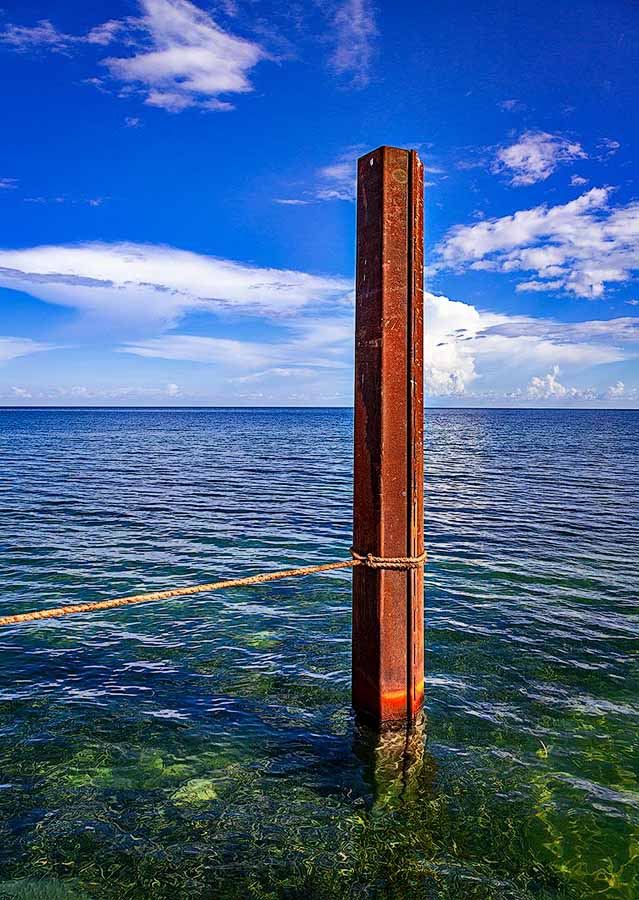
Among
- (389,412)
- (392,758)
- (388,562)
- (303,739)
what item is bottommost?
(303,739)

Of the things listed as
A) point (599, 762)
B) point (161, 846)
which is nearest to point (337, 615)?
point (599, 762)

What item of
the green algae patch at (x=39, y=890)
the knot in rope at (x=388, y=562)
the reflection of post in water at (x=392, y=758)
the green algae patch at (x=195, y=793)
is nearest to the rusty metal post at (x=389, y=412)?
the knot in rope at (x=388, y=562)

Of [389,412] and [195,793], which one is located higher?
[389,412]

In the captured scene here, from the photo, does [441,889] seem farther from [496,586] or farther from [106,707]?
[496,586]

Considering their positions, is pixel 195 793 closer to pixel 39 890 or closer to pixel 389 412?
pixel 39 890

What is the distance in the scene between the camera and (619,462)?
161 feet

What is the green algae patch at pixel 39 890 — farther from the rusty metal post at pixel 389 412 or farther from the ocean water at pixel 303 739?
the rusty metal post at pixel 389 412

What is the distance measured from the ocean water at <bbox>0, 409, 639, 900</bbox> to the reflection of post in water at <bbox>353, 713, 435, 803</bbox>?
0.02m

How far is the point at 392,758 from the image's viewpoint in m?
6.14

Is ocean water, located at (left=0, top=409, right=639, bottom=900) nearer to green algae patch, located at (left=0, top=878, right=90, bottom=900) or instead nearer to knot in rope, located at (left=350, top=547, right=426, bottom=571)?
green algae patch, located at (left=0, top=878, right=90, bottom=900)

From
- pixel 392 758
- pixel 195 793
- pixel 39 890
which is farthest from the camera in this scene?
pixel 392 758

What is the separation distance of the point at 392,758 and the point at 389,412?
136 inches

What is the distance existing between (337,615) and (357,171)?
315 inches

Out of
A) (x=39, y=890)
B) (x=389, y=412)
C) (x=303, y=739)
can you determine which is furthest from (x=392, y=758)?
(x=389, y=412)
